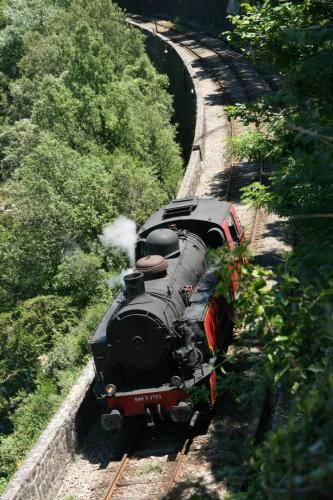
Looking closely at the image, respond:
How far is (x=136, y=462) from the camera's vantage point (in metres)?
10.3

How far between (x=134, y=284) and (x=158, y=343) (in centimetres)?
97

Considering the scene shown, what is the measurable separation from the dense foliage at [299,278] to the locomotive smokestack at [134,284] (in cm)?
231

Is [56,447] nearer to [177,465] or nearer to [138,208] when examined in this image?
[177,465]

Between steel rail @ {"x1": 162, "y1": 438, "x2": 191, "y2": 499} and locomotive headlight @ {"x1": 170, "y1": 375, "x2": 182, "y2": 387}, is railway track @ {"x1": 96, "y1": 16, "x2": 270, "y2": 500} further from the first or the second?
locomotive headlight @ {"x1": 170, "y1": 375, "x2": 182, "y2": 387}

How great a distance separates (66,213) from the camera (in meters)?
20.2

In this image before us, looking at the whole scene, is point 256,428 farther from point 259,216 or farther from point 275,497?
point 259,216

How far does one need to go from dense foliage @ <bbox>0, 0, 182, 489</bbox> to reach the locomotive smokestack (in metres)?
4.95

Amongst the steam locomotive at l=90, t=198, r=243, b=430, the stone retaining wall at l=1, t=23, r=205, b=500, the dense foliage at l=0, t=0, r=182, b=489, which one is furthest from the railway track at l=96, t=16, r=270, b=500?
the dense foliage at l=0, t=0, r=182, b=489

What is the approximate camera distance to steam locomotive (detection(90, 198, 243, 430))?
383 inches

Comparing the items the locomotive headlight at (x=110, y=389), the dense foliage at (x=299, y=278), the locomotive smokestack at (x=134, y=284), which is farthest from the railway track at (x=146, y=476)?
the locomotive smokestack at (x=134, y=284)

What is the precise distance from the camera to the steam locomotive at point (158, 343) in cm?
973

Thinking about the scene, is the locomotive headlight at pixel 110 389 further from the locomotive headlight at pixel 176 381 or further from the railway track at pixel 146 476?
the railway track at pixel 146 476

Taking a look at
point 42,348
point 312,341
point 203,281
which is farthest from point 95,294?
point 312,341

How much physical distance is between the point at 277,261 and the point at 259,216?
337cm
